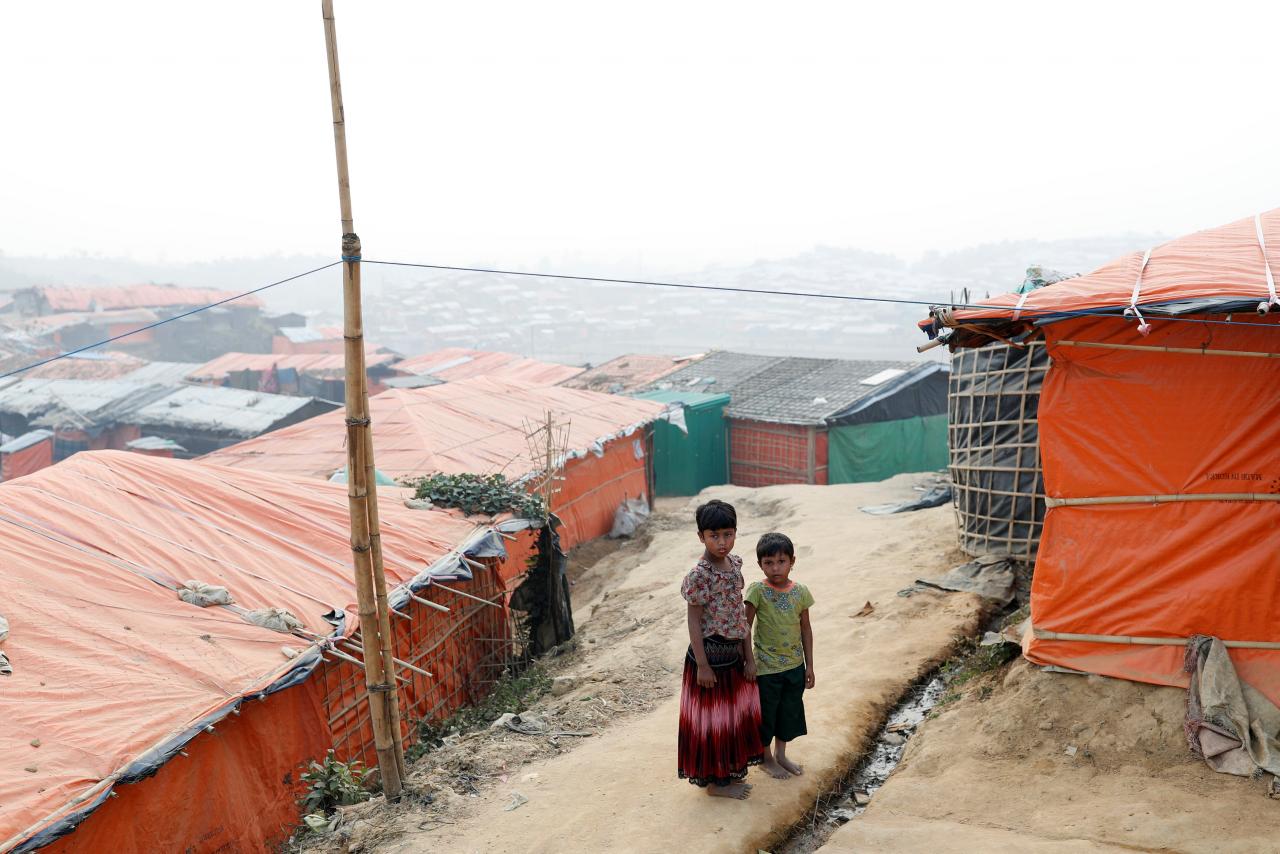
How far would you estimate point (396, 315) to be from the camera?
5934 centimetres

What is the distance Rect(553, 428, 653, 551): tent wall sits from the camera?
1328 cm

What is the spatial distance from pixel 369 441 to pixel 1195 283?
3745 mm

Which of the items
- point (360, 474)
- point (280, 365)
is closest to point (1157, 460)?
point (360, 474)

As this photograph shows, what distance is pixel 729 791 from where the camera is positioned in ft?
13.5

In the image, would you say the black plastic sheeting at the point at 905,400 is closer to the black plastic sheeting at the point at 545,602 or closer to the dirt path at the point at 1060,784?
the black plastic sheeting at the point at 545,602

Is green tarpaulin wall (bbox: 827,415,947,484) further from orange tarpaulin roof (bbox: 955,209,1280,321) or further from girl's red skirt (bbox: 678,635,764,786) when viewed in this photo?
girl's red skirt (bbox: 678,635,764,786)

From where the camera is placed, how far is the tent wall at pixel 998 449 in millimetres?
6941

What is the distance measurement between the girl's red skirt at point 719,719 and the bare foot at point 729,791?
0.05 m

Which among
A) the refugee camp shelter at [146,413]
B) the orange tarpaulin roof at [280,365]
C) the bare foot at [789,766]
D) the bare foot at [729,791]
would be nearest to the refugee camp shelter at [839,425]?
the refugee camp shelter at [146,413]

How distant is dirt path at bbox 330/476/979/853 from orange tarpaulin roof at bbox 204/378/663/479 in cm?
281

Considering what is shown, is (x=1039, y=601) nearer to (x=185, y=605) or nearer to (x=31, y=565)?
(x=185, y=605)

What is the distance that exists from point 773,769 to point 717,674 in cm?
74

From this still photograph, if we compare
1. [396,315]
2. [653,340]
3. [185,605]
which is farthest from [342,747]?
[396,315]

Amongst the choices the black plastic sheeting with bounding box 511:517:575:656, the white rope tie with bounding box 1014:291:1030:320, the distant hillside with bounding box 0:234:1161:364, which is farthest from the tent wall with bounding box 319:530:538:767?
the distant hillside with bounding box 0:234:1161:364
